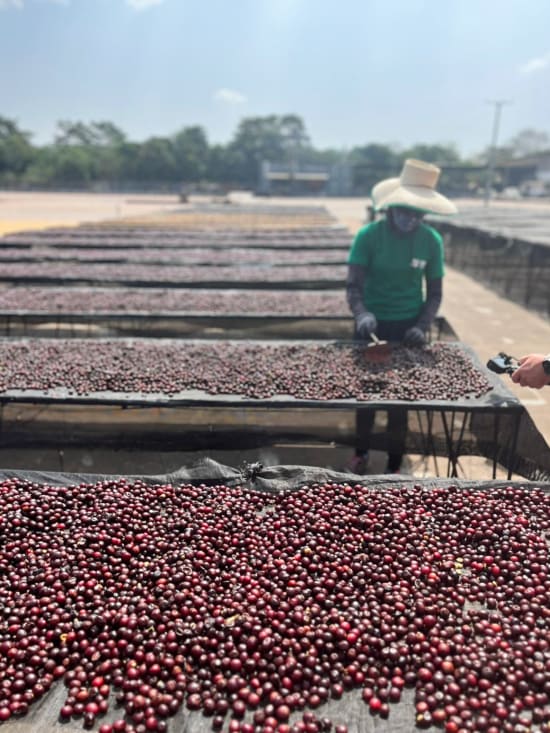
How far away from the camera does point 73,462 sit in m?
4.92

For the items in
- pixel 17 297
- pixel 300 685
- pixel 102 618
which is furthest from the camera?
pixel 17 297

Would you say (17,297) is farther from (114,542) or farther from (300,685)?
(300,685)

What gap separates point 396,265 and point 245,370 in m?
1.56

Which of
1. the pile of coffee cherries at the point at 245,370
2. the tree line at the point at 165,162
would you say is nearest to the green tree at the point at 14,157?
the tree line at the point at 165,162

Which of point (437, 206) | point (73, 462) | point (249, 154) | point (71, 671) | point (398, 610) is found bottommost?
point (73, 462)

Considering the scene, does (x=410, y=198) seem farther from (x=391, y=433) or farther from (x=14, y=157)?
(x=14, y=157)

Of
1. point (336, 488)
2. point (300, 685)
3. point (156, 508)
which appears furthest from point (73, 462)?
point (300, 685)

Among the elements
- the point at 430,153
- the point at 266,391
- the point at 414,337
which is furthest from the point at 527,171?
the point at 266,391

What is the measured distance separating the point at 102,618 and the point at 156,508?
72cm

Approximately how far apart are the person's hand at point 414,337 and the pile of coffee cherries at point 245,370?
→ 0.43 ft

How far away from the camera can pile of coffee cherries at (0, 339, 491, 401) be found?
3977 millimetres

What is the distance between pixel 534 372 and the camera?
114 inches

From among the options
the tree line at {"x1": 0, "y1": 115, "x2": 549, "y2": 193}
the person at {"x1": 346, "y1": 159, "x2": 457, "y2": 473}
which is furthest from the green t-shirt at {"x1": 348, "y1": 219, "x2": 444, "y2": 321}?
the tree line at {"x1": 0, "y1": 115, "x2": 549, "y2": 193}

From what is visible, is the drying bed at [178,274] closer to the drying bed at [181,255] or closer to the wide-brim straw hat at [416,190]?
the drying bed at [181,255]
